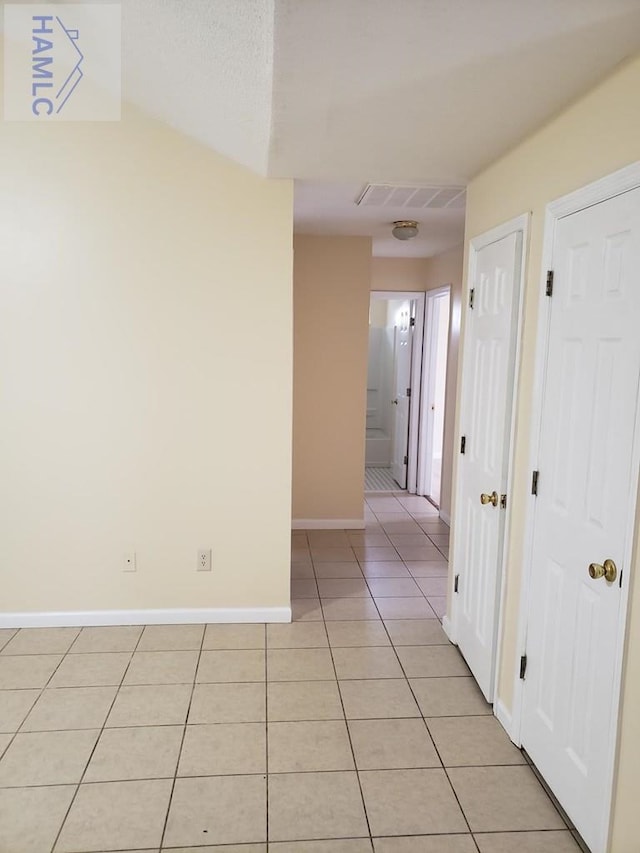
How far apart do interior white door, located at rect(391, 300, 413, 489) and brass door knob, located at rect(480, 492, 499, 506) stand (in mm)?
3909

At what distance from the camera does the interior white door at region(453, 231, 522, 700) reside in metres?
2.58

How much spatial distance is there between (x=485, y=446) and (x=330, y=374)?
8.31 ft

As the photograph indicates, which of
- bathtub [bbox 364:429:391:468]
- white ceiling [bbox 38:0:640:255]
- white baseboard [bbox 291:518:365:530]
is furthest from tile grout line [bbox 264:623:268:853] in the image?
bathtub [bbox 364:429:391:468]

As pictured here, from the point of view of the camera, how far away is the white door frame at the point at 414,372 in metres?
6.26

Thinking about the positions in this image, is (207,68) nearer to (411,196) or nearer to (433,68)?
(433,68)

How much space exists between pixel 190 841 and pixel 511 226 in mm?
2507

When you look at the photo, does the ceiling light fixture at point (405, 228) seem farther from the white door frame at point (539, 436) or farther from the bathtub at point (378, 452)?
the bathtub at point (378, 452)

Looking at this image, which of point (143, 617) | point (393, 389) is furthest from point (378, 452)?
point (143, 617)

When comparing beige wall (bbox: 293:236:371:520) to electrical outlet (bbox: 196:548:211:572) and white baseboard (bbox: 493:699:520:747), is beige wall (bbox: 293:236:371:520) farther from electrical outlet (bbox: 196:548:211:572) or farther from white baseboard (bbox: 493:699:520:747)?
white baseboard (bbox: 493:699:520:747)

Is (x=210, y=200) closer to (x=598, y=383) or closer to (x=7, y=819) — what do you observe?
(x=598, y=383)

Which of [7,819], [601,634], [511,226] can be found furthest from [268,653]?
[511,226]

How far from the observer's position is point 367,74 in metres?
1.86

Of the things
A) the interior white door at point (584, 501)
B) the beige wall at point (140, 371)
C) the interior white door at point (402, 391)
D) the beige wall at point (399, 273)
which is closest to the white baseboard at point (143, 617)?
the beige wall at point (140, 371)

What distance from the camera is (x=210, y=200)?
318 centimetres
